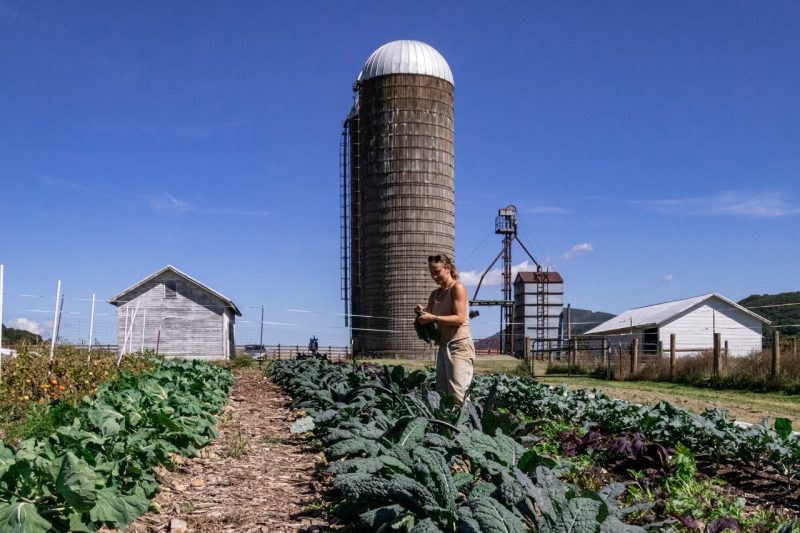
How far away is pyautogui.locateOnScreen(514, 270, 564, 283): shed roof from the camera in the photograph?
40.0m

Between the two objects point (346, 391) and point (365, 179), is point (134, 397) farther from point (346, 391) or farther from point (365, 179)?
point (365, 179)

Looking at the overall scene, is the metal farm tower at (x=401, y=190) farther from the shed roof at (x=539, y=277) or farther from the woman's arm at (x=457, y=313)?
the woman's arm at (x=457, y=313)

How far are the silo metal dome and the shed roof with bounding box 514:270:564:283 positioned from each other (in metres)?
13.0

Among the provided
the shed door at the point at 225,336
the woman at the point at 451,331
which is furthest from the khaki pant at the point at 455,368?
the shed door at the point at 225,336

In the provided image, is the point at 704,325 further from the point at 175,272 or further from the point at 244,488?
the point at 244,488

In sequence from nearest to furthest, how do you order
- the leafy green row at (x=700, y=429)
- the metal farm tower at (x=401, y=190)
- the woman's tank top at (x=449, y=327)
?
1. the leafy green row at (x=700, y=429)
2. the woman's tank top at (x=449, y=327)
3. the metal farm tower at (x=401, y=190)

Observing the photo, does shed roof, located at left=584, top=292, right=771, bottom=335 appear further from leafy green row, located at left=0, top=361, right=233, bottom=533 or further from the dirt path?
leafy green row, located at left=0, top=361, right=233, bottom=533

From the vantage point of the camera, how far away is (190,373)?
9.36 m

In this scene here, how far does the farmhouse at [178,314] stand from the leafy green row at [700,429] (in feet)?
79.0

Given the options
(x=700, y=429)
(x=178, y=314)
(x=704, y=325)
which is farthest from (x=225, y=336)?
(x=700, y=429)

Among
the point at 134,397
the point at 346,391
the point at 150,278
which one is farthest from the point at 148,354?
the point at 150,278

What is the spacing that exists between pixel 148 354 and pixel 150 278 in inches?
549

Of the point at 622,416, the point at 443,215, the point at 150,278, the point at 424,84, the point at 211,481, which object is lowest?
the point at 211,481

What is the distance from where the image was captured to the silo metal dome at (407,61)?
98.1 feet
